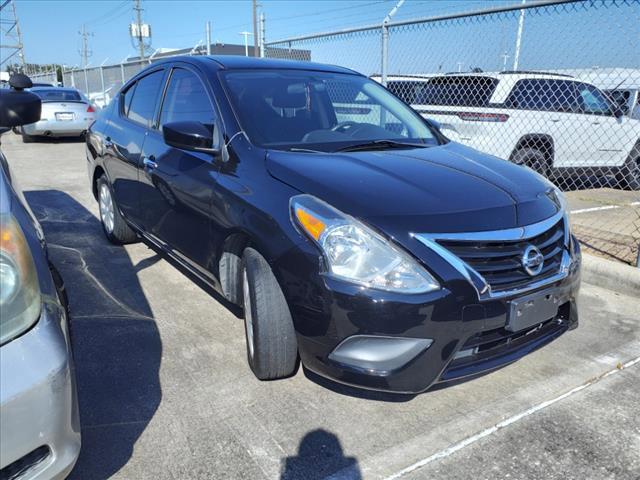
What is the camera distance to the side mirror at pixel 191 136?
2820mm

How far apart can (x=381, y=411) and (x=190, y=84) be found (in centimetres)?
233

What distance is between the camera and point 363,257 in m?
2.09

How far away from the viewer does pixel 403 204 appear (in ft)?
7.31

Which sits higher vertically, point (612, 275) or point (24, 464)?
point (24, 464)

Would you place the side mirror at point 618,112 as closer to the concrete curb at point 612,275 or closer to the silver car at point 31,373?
the concrete curb at point 612,275

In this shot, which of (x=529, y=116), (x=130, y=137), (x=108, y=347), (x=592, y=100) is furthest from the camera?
(x=592, y=100)

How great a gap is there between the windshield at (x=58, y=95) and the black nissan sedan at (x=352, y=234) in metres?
10.9

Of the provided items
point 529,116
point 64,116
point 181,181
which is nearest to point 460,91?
point 529,116

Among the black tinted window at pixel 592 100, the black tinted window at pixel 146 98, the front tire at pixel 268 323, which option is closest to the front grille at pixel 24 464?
the front tire at pixel 268 323

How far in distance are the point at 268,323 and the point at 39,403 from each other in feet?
3.58

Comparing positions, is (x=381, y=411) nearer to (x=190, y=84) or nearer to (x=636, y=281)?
(x=190, y=84)

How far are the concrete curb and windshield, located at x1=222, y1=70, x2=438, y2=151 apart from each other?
6.38ft

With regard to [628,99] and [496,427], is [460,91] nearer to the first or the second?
[628,99]

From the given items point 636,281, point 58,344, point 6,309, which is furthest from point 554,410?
point 6,309
